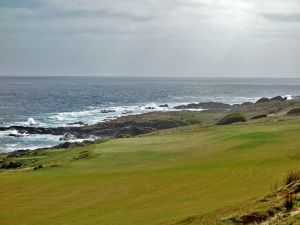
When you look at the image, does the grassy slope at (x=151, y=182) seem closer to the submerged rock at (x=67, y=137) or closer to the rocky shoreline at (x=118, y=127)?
the submerged rock at (x=67, y=137)

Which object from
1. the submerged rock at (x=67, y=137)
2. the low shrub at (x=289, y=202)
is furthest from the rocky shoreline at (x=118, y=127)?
the low shrub at (x=289, y=202)

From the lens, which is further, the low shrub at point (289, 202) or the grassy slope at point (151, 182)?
the grassy slope at point (151, 182)

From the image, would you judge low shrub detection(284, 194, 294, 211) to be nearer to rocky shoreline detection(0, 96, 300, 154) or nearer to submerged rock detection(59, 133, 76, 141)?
rocky shoreline detection(0, 96, 300, 154)

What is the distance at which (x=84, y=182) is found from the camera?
26094 millimetres

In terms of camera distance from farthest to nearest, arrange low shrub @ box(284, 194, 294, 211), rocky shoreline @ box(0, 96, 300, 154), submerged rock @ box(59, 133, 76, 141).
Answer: rocky shoreline @ box(0, 96, 300, 154), submerged rock @ box(59, 133, 76, 141), low shrub @ box(284, 194, 294, 211)

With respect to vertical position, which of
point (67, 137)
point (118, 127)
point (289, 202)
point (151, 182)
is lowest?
point (67, 137)

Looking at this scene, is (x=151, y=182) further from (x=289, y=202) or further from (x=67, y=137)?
(x=67, y=137)

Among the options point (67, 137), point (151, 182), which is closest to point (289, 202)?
point (151, 182)

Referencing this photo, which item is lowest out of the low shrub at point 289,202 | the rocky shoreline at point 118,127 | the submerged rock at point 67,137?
the submerged rock at point 67,137

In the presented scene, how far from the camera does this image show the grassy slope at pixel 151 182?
19.5 metres

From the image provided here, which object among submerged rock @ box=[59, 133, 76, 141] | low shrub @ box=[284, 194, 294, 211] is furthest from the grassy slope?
submerged rock @ box=[59, 133, 76, 141]

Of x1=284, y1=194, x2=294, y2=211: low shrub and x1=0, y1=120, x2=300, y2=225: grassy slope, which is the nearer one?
x1=284, y1=194, x2=294, y2=211: low shrub

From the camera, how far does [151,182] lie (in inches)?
970

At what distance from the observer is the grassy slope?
19.5 metres
